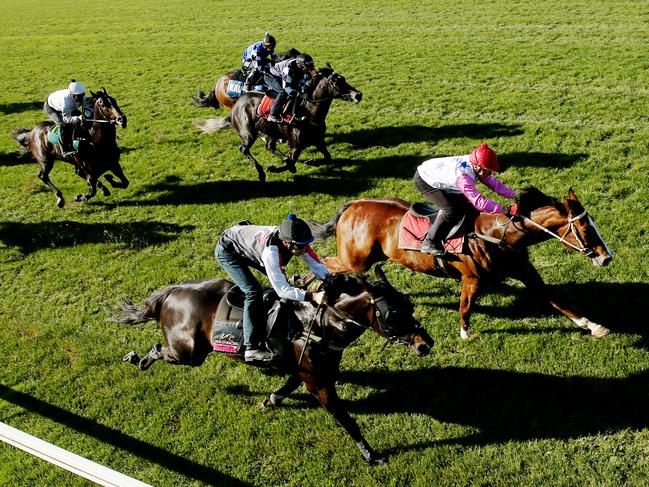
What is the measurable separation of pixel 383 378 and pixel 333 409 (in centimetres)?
126

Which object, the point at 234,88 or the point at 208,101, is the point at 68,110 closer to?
the point at 234,88

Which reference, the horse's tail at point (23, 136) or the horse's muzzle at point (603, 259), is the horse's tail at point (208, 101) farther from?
the horse's muzzle at point (603, 259)

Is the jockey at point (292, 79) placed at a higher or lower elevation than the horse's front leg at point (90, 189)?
higher

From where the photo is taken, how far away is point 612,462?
5.58 metres

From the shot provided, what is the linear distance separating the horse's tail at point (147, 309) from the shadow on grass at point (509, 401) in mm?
2487

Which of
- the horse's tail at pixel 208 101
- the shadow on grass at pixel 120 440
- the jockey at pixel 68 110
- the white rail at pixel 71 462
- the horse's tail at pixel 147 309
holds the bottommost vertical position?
the shadow on grass at pixel 120 440

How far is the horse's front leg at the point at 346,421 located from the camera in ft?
19.6

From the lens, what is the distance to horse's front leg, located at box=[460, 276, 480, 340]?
7.15m

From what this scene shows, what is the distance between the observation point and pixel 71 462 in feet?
16.7

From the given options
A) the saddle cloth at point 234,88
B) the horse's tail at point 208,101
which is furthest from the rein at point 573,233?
the horse's tail at point 208,101

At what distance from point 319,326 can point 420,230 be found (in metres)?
2.13

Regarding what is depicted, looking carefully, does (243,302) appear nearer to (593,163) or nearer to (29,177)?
(593,163)

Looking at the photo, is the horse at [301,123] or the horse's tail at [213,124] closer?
the horse at [301,123]

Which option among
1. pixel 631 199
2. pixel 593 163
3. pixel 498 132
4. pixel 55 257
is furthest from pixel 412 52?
pixel 55 257
